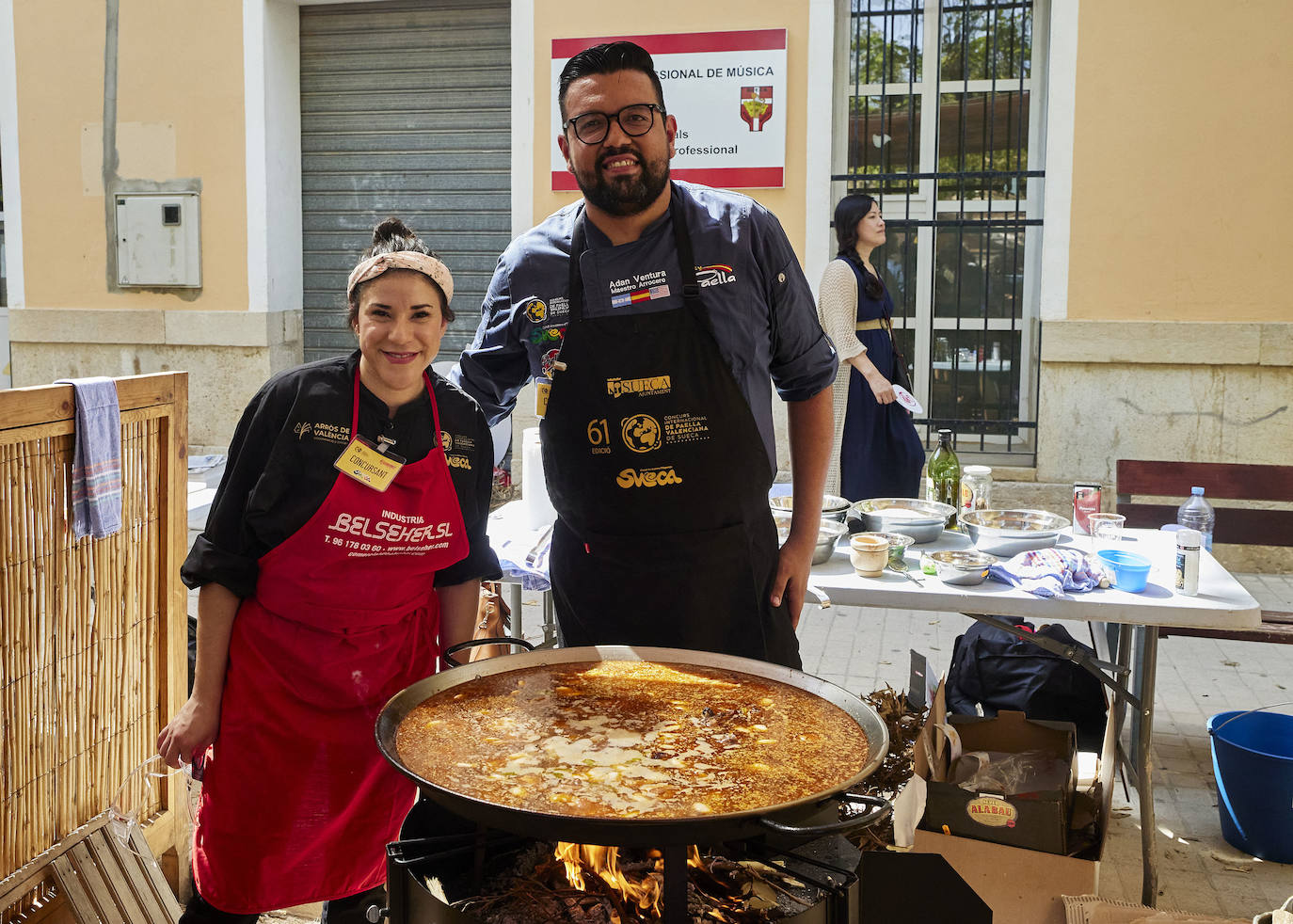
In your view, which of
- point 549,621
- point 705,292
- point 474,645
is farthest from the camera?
point 549,621

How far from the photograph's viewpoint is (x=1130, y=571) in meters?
3.21

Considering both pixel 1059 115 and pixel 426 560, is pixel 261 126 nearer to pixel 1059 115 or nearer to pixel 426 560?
pixel 1059 115

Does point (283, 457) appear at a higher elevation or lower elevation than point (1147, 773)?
higher

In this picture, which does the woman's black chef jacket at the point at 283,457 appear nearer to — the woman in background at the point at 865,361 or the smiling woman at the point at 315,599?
the smiling woman at the point at 315,599

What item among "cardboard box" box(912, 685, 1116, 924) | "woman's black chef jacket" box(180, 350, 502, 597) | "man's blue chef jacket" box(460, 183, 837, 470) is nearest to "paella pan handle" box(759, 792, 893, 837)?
"man's blue chef jacket" box(460, 183, 837, 470)

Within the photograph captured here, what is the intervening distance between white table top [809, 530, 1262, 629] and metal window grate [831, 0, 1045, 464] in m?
4.38

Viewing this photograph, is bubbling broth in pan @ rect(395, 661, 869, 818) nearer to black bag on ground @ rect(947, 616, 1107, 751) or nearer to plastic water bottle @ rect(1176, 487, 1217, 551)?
black bag on ground @ rect(947, 616, 1107, 751)

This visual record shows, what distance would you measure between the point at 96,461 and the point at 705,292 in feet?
4.89

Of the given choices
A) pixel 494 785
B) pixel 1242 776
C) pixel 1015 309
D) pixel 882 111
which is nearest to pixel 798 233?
pixel 882 111

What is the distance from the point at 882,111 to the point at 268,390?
20.6 feet

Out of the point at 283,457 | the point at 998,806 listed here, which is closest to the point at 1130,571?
the point at 998,806

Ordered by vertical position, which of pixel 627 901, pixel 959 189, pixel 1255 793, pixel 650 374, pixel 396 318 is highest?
pixel 959 189

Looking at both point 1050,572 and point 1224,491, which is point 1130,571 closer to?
point 1050,572

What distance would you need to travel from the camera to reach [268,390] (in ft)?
7.65
